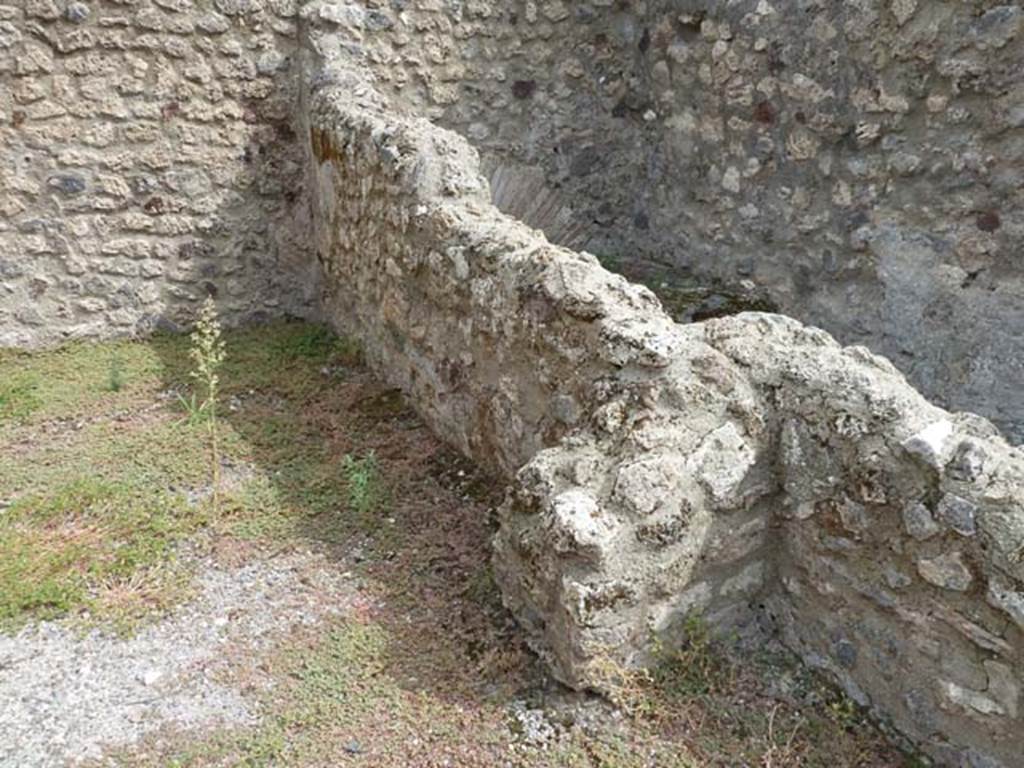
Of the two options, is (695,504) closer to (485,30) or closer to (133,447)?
(133,447)

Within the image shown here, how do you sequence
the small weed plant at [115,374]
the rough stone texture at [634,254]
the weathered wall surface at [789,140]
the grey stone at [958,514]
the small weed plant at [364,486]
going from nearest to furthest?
the grey stone at [958,514]
the rough stone texture at [634,254]
the small weed plant at [364,486]
the weathered wall surface at [789,140]
the small weed plant at [115,374]

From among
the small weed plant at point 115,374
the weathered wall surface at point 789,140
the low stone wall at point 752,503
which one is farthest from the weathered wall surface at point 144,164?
the low stone wall at point 752,503

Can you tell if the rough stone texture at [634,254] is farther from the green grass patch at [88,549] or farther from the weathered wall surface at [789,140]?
the green grass patch at [88,549]

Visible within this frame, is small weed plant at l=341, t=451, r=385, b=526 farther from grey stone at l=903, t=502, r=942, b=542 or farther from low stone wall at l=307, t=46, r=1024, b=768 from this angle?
grey stone at l=903, t=502, r=942, b=542

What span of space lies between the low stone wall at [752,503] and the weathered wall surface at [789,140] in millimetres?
2073

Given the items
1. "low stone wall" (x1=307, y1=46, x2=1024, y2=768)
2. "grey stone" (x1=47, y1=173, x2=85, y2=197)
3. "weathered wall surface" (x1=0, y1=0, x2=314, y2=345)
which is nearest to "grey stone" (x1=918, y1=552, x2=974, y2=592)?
"low stone wall" (x1=307, y1=46, x2=1024, y2=768)

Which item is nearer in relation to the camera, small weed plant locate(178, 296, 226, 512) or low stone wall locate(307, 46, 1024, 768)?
low stone wall locate(307, 46, 1024, 768)

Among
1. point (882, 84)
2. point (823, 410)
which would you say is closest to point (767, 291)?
point (882, 84)

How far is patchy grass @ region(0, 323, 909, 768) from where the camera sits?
264 cm

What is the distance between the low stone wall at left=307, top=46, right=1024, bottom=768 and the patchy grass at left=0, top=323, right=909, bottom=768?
0.16 m

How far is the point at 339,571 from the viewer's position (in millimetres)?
3449

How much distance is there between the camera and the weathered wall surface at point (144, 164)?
5.22 metres

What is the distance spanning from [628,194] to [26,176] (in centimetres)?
363

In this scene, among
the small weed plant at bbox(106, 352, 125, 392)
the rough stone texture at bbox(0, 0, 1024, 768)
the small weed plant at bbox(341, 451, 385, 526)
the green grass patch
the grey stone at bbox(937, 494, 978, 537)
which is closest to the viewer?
the grey stone at bbox(937, 494, 978, 537)
